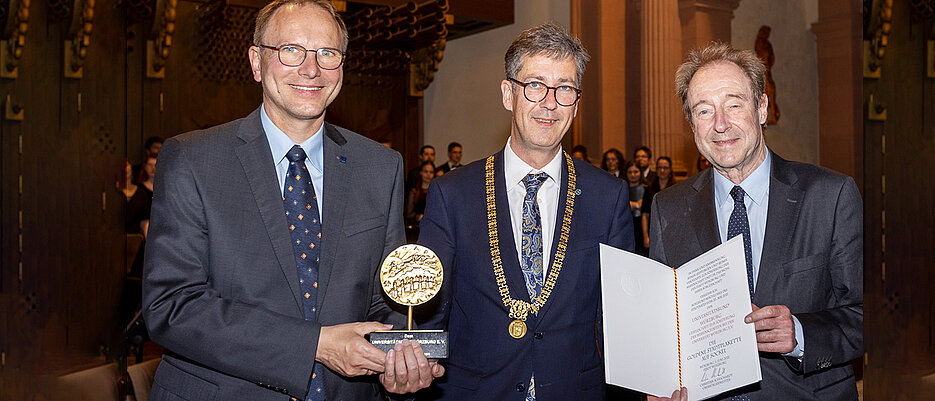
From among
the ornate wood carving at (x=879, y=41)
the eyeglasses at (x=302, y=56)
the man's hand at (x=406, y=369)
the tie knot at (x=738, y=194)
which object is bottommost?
the man's hand at (x=406, y=369)

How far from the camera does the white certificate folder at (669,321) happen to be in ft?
6.21

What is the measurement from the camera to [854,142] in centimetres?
1175

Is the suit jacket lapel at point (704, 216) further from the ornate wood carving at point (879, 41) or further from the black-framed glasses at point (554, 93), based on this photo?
the ornate wood carving at point (879, 41)

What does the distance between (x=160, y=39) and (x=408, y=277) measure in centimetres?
903

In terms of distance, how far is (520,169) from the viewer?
2.42 m

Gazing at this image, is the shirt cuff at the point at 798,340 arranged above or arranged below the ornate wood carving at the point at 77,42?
below

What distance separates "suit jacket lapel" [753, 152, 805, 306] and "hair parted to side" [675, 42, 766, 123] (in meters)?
0.26

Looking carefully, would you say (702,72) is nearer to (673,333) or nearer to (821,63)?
(673,333)

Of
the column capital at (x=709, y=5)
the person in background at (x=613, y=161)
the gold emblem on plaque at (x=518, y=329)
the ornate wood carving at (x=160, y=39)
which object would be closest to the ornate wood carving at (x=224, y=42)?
the ornate wood carving at (x=160, y=39)

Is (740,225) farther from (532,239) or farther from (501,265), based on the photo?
(501,265)

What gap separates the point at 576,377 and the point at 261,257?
992 millimetres

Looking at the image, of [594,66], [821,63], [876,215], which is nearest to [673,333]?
[876,215]

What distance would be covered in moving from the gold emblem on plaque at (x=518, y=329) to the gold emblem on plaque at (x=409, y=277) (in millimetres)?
400

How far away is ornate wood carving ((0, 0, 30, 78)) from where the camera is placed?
6.99ft
